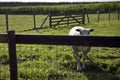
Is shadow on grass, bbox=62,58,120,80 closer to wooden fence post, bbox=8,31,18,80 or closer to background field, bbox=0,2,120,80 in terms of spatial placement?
background field, bbox=0,2,120,80

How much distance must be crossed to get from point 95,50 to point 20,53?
9.77 feet

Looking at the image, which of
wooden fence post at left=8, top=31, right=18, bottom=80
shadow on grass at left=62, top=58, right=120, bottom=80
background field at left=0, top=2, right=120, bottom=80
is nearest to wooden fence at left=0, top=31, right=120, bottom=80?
wooden fence post at left=8, top=31, right=18, bottom=80

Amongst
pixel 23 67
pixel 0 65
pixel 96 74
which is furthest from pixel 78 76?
pixel 0 65

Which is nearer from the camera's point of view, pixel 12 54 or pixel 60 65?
pixel 12 54

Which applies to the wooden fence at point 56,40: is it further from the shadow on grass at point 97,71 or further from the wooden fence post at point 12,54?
the shadow on grass at point 97,71

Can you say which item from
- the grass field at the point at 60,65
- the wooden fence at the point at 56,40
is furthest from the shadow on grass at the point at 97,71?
the wooden fence at the point at 56,40

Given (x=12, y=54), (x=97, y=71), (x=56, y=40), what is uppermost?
(x=56, y=40)

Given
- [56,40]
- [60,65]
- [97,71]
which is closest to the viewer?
[56,40]

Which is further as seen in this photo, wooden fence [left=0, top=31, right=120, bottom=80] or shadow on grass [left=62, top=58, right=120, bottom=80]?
shadow on grass [left=62, top=58, right=120, bottom=80]

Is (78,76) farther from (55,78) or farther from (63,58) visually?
(63,58)

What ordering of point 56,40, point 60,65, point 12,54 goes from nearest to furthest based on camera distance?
point 56,40, point 12,54, point 60,65

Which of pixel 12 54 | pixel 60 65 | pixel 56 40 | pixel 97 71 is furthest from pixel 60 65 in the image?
pixel 56 40

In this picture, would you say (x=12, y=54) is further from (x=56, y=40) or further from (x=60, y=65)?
(x=60, y=65)

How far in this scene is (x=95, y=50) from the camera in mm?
11570
